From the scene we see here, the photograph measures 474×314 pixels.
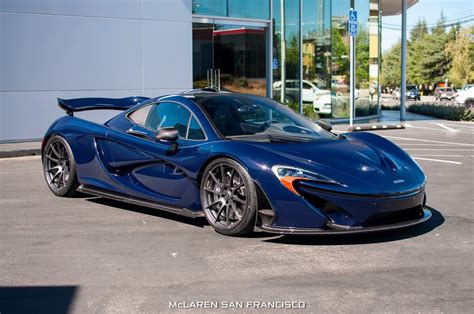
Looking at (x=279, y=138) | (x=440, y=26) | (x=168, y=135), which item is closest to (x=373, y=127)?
(x=279, y=138)

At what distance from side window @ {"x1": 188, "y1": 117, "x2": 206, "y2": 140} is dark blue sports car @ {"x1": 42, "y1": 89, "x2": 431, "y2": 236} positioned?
0.04 feet

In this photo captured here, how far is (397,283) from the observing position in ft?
13.8

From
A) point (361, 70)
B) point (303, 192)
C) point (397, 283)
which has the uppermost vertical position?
point (361, 70)

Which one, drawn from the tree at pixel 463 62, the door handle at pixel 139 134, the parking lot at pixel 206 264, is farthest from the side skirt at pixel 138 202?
the tree at pixel 463 62

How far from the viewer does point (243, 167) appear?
17.3 feet

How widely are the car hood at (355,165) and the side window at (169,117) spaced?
1.00 meters

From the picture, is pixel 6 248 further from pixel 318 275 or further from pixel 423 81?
pixel 423 81

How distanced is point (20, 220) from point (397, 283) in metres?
3.84

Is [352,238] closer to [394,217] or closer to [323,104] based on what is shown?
[394,217]

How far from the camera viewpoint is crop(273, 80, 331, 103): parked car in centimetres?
1962

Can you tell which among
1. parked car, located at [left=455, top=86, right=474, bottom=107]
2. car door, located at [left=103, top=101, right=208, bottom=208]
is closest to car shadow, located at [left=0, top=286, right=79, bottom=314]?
car door, located at [left=103, top=101, right=208, bottom=208]

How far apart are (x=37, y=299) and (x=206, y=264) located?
1259 millimetres

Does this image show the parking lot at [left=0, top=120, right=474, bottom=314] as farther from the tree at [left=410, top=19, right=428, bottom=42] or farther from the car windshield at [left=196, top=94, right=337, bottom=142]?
the tree at [left=410, top=19, right=428, bottom=42]

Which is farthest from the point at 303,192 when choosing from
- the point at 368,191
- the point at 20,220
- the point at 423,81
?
the point at 423,81
